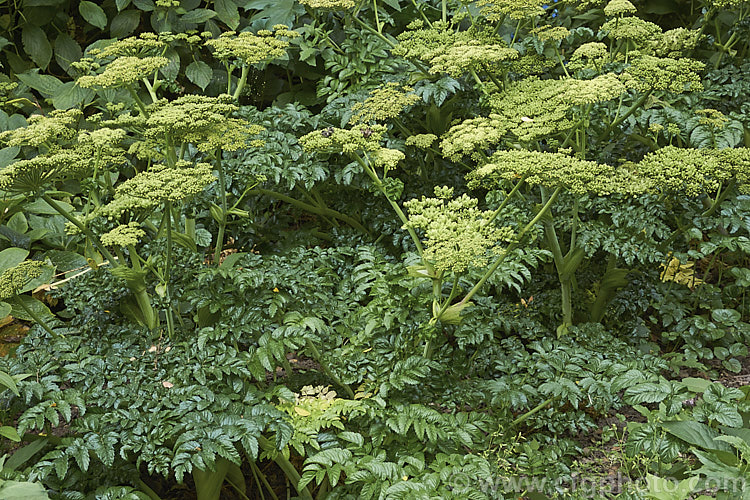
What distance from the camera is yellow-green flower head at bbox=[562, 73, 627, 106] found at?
2.56 metres

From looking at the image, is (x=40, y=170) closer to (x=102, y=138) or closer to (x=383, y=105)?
(x=102, y=138)

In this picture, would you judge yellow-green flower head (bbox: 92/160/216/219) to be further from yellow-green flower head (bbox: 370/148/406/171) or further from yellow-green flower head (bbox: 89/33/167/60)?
yellow-green flower head (bbox: 89/33/167/60)

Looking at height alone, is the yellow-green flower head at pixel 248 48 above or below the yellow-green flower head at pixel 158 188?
above

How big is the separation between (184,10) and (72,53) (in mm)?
888

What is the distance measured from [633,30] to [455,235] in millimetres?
1578

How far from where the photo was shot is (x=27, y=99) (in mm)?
4340

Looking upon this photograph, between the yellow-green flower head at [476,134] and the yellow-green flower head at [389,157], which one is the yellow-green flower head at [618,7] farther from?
the yellow-green flower head at [389,157]

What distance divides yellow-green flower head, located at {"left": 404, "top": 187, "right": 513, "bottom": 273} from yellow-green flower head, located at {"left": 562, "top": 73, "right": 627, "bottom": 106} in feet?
1.96

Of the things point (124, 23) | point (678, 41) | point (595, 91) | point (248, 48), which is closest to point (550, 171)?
point (595, 91)

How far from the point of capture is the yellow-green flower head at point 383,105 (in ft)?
9.77

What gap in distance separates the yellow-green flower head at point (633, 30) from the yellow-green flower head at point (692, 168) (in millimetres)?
682

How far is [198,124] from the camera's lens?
243cm

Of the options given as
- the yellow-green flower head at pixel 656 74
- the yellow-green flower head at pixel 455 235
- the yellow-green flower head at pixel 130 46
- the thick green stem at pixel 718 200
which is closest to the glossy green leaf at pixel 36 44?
the yellow-green flower head at pixel 130 46

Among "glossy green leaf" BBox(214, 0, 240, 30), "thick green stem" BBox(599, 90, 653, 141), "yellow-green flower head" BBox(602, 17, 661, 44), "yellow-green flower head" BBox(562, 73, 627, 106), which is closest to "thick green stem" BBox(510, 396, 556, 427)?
"yellow-green flower head" BBox(562, 73, 627, 106)
